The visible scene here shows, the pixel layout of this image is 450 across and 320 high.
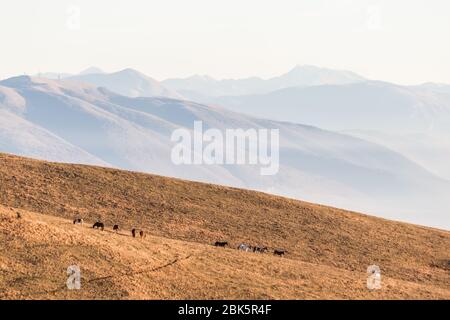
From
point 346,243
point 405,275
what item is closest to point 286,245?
point 346,243

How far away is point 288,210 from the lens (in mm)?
94875

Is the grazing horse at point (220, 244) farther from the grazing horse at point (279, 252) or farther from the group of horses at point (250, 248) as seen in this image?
the grazing horse at point (279, 252)

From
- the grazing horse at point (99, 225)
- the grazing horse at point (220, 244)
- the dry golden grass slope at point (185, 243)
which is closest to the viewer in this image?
the dry golden grass slope at point (185, 243)

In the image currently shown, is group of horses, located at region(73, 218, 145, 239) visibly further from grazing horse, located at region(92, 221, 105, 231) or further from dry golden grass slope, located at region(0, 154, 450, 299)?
dry golden grass slope, located at region(0, 154, 450, 299)

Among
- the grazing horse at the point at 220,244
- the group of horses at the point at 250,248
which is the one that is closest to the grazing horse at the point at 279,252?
the group of horses at the point at 250,248

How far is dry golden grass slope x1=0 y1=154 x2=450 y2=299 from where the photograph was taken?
50969 mm

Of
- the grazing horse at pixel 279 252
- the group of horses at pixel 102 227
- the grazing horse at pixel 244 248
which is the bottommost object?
the grazing horse at pixel 279 252

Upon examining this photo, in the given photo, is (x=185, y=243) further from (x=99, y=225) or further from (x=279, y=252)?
(x=279, y=252)

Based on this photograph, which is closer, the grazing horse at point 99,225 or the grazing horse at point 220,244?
the grazing horse at point 99,225

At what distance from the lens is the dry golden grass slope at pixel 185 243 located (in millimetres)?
50969

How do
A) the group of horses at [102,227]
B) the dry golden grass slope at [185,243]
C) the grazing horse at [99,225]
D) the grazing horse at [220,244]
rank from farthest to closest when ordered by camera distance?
the grazing horse at [220,244], the grazing horse at [99,225], the group of horses at [102,227], the dry golden grass slope at [185,243]

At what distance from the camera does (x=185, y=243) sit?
2744 inches

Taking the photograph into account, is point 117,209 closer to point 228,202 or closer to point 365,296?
point 228,202

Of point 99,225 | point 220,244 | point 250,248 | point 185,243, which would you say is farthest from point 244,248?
point 99,225
